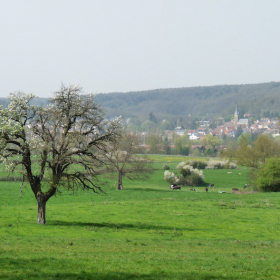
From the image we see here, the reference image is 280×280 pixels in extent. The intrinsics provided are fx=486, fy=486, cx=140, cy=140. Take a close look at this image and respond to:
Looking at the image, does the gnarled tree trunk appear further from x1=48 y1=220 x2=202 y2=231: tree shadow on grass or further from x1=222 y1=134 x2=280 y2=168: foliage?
x1=222 y1=134 x2=280 y2=168: foliage

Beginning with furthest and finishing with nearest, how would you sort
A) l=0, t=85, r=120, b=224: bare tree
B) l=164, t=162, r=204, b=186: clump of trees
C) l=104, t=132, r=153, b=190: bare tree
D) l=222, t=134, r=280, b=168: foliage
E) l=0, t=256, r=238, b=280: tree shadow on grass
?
l=164, t=162, r=204, b=186: clump of trees
l=222, t=134, r=280, b=168: foliage
l=104, t=132, r=153, b=190: bare tree
l=0, t=85, r=120, b=224: bare tree
l=0, t=256, r=238, b=280: tree shadow on grass

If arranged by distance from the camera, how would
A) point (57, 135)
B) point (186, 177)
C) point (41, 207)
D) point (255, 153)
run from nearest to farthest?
point (57, 135), point (41, 207), point (255, 153), point (186, 177)

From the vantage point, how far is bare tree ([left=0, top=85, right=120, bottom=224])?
96.4ft

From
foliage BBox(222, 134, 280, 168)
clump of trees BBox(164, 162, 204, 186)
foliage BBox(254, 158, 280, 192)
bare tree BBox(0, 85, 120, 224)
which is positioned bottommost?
clump of trees BBox(164, 162, 204, 186)

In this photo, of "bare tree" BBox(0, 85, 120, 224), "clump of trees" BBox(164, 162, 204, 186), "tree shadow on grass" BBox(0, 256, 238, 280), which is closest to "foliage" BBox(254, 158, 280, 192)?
"clump of trees" BBox(164, 162, 204, 186)

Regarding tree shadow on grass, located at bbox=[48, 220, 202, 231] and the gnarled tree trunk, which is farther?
tree shadow on grass, located at bbox=[48, 220, 202, 231]

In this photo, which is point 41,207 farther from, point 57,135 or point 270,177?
point 270,177

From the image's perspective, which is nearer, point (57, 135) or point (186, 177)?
point (57, 135)

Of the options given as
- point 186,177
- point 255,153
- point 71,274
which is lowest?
point 186,177

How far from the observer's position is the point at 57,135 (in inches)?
1201

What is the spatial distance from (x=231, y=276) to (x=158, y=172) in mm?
88526

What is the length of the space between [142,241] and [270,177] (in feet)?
161

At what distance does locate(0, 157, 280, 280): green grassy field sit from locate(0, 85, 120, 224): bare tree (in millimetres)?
3395

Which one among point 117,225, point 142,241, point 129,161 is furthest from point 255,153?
point 142,241
